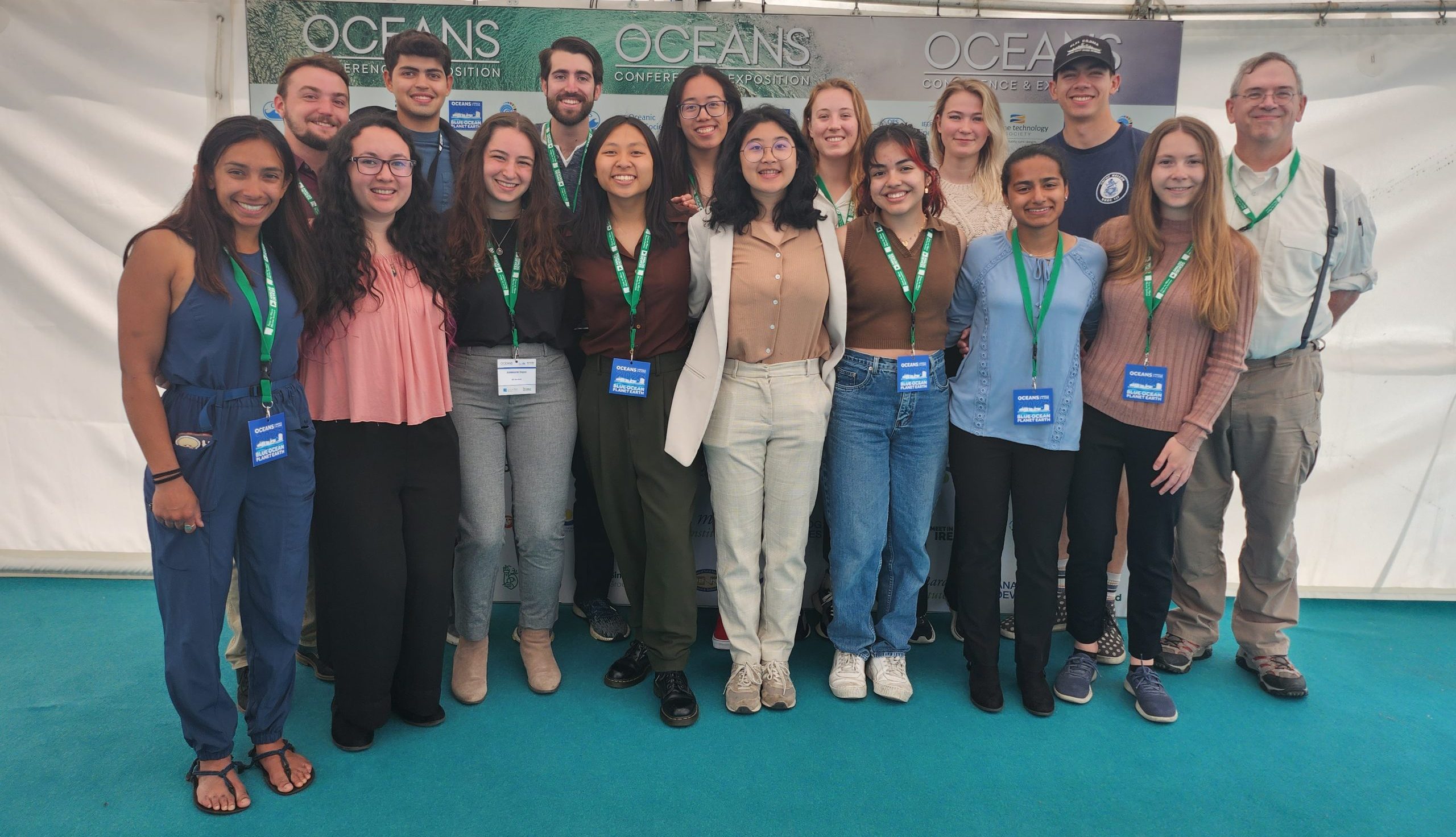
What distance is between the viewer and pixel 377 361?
227 cm

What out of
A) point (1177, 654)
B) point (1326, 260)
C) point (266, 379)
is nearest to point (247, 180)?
point (266, 379)

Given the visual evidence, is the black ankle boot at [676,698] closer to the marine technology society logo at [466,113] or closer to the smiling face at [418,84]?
the smiling face at [418,84]

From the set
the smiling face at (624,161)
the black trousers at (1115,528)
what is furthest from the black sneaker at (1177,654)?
the smiling face at (624,161)

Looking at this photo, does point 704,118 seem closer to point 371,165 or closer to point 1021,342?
point 371,165

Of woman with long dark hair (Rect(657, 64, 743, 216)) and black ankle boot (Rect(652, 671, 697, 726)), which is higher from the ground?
woman with long dark hair (Rect(657, 64, 743, 216))

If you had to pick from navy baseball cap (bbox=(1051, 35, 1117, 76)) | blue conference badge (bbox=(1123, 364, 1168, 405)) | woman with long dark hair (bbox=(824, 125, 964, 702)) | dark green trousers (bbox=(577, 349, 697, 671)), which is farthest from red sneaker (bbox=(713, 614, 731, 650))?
navy baseball cap (bbox=(1051, 35, 1117, 76))

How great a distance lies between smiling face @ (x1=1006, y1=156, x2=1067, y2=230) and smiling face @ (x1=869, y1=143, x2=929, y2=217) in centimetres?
30

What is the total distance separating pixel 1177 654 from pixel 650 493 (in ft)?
7.04

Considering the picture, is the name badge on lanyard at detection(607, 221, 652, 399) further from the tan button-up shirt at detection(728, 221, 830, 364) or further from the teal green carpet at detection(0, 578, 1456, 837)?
the teal green carpet at detection(0, 578, 1456, 837)

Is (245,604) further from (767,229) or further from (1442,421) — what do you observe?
(1442,421)

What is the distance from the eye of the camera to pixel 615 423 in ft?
8.78

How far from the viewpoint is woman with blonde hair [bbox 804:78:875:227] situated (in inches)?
113

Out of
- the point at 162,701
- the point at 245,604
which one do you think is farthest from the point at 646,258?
the point at 162,701

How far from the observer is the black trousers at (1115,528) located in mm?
2684
